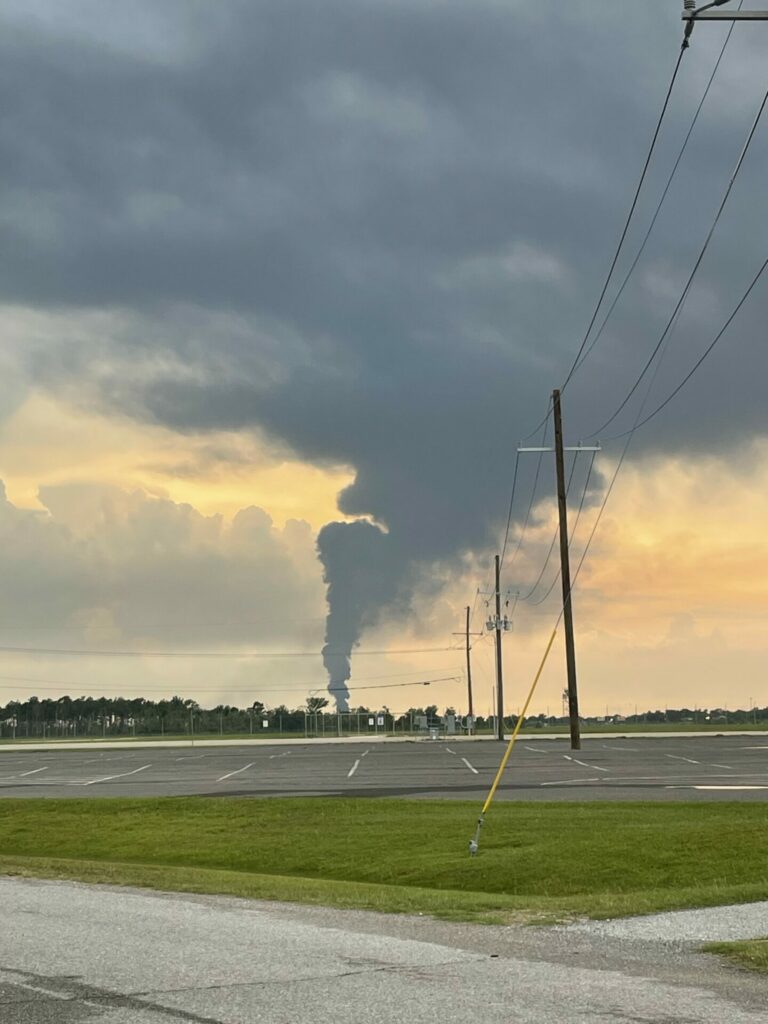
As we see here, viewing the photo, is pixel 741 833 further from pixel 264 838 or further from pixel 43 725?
pixel 43 725

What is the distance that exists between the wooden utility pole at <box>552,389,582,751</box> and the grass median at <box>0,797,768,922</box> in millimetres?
25673

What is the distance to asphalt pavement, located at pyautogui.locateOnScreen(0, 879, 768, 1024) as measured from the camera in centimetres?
834

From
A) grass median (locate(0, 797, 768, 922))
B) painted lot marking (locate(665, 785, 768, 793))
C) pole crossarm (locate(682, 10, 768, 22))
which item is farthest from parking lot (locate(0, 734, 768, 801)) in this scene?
pole crossarm (locate(682, 10, 768, 22))

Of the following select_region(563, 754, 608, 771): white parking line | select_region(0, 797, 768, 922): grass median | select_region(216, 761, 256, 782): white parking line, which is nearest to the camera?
select_region(0, 797, 768, 922): grass median

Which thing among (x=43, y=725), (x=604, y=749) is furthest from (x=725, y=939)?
(x=43, y=725)

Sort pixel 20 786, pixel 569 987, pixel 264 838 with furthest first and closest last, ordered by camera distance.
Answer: pixel 20 786 < pixel 264 838 < pixel 569 987

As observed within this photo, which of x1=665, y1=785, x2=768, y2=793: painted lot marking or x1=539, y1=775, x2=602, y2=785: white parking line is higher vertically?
x1=539, y1=775, x2=602, y2=785: white parking line

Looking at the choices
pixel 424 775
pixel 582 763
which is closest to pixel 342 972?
pixel 424 775

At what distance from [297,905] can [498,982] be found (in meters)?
5.38

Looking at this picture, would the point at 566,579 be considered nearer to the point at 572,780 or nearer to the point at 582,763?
the point at 582,763

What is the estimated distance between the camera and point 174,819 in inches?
1095

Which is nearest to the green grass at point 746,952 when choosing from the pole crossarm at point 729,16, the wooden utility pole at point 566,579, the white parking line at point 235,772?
the pole crossarm at point 729,16

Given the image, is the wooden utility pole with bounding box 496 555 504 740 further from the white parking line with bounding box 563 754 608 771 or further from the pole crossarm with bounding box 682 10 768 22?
the pole crossarm with bounding box 682 10 768 22

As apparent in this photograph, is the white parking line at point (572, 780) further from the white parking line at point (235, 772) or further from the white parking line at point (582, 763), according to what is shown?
the white parking line at point (235, 772)
